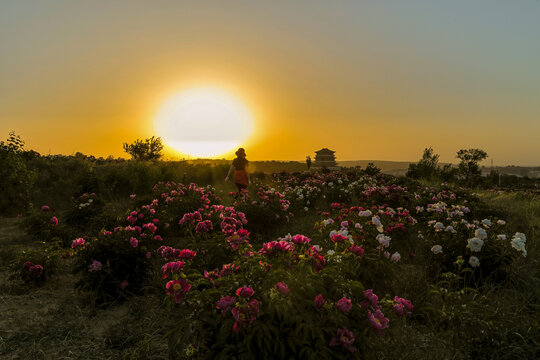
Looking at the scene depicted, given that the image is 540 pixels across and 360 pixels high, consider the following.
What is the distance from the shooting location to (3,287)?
176 inches

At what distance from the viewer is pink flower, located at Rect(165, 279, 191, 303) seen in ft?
6.99

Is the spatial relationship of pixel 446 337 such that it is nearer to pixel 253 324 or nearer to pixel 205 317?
pixel 253 324

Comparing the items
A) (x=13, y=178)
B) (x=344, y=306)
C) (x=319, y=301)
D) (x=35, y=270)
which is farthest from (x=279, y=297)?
(x=13, y=178)

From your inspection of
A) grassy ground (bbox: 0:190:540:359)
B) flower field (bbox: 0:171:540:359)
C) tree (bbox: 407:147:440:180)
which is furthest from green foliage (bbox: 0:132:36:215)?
tree (bbox: 407:147:440:180)

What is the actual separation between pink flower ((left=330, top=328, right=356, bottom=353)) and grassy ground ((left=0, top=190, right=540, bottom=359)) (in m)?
0.41

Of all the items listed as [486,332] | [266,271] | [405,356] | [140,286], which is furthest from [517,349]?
[140,286]

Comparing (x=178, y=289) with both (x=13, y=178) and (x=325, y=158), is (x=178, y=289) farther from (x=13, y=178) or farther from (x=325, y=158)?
(x=325, y=158)

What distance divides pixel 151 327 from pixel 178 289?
163 cm

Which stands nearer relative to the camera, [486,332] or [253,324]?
[253,324]

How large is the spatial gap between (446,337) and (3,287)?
5.77 meters

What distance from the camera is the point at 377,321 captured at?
80.2 inches

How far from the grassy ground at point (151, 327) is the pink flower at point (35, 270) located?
205 millimetres

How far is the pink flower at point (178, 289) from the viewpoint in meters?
2.13

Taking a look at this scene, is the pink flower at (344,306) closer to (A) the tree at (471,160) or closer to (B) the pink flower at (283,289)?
(B) the pink flower at (283,289)
